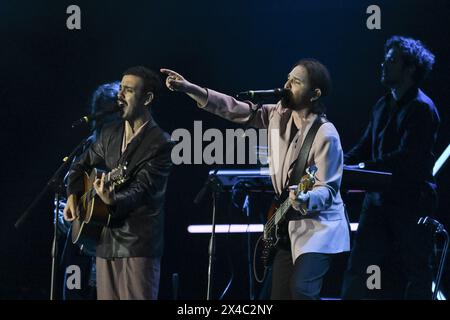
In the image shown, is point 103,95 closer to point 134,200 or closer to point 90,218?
point 90,218

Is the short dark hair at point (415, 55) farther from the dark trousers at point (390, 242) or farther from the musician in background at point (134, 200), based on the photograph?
the musician in background at point (134, 200)

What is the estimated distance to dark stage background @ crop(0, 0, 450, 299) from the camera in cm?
648

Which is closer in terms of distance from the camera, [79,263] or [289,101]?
[289,101]

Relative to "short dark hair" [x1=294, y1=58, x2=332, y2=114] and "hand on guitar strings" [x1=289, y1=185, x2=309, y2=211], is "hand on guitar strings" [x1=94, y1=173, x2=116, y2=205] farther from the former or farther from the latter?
"short dark hair" [x1=294, y1=58, x2=332, y2=114]

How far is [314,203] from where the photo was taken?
4078mm

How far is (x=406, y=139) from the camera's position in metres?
5.50

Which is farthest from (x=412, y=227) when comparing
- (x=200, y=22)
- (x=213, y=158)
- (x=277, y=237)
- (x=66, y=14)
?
(x=66, y=14)

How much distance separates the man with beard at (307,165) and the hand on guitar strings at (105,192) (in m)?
0.78

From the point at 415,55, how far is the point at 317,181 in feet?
6.46

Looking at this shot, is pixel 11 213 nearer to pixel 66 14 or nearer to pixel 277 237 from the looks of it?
pixel 66 14

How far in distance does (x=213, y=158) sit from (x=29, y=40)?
202cm

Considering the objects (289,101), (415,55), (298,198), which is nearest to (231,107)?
(289,101)

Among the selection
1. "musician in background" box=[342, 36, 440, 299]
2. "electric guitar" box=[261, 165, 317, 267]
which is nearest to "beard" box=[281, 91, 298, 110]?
"electric guitar" box=[261, 165, 317, 267]

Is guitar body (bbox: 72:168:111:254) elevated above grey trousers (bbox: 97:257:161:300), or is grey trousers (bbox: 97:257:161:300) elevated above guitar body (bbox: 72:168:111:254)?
guitar body (bbox: 72:168:111:254)
